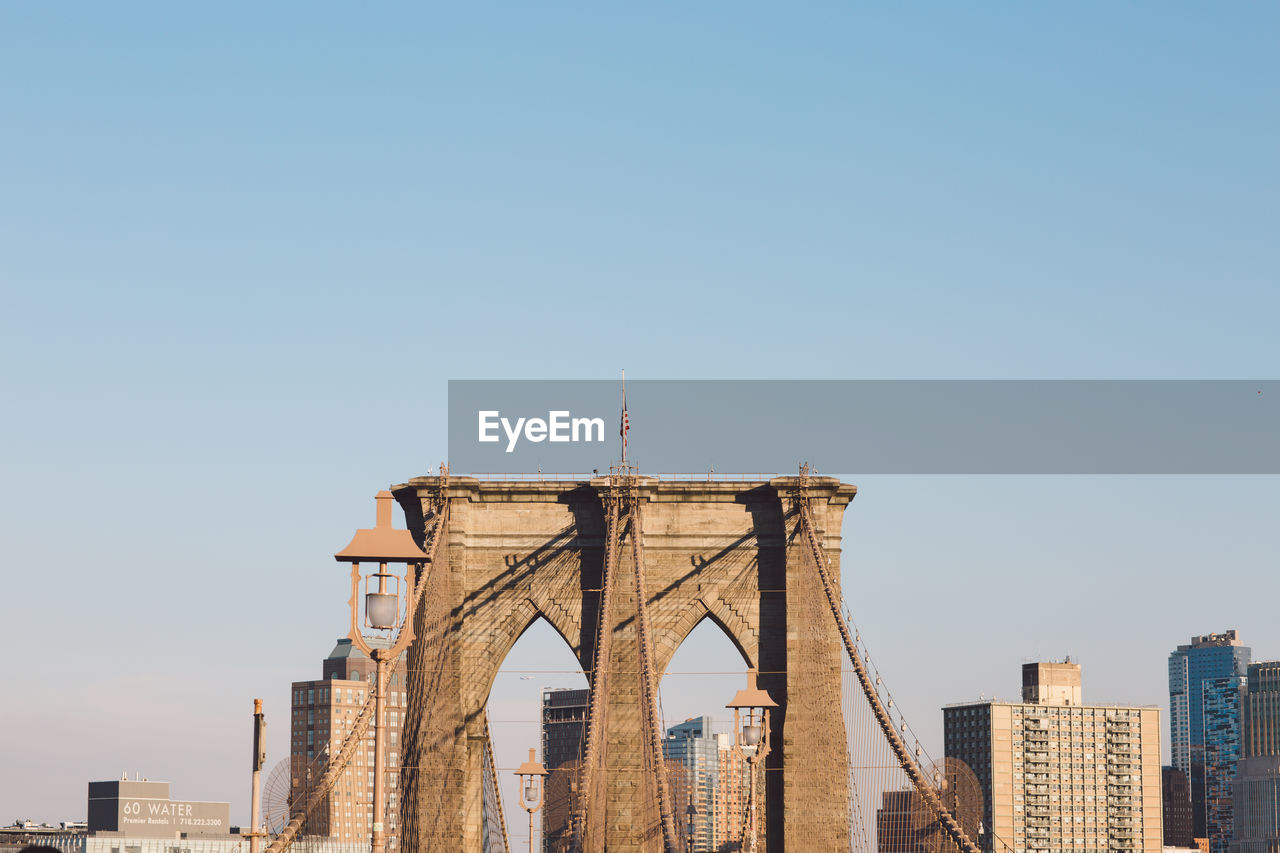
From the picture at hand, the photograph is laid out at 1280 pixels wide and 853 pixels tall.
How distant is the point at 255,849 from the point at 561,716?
16207cm

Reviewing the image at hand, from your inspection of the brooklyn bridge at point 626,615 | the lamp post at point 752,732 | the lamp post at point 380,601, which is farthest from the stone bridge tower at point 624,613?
the lamp post at point 380,601

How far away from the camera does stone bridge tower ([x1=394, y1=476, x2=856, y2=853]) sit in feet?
204

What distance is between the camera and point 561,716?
191 metres

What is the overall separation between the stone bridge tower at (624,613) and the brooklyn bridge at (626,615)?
1.8 inches

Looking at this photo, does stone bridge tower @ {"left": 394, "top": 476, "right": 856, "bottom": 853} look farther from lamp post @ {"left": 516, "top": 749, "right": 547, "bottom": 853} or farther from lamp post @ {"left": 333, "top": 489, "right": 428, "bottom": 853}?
lamp post @ {"left": 333, "top": 489, "right": 428, "bottom": 853}

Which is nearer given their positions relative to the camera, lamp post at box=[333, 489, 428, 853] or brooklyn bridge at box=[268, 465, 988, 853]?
lamp post at box=[333, 489, 428, 853]

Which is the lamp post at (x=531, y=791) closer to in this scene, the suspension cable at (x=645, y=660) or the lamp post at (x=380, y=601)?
the suspension cable at (x=645, y=660)

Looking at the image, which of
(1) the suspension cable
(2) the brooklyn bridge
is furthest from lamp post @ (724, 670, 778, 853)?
(2) the brooklyn bridge

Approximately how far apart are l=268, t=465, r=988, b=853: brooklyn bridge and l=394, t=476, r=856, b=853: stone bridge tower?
0.15 feet

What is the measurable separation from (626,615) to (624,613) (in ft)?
0.30

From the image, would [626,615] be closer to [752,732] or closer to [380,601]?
[752,732]

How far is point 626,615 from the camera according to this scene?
62.8m

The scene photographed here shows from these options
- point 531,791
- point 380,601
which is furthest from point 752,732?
point 380,601

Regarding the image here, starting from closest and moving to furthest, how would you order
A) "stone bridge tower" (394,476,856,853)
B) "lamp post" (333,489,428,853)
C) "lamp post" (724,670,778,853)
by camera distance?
"lamp post" (333,489,428,853), "lamp post" (724,670,778,853), "stone bridge tower" (394,476,856,853)
